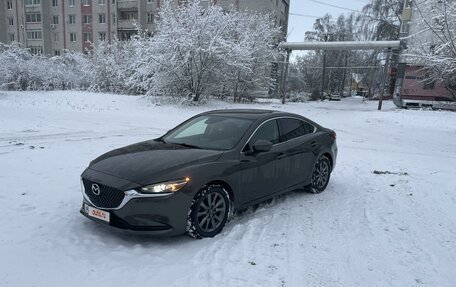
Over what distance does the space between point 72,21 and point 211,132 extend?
57812mm

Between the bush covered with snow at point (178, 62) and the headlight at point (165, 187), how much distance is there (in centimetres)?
1749

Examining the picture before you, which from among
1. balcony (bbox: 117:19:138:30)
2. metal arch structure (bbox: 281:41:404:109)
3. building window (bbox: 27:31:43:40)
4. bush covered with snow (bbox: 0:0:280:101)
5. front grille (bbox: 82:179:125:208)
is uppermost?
balcony (bbox: 117:19:138:30)

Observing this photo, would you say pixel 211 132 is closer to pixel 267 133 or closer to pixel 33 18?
A: pixel 267 133

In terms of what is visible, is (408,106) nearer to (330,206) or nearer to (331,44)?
(331,44)

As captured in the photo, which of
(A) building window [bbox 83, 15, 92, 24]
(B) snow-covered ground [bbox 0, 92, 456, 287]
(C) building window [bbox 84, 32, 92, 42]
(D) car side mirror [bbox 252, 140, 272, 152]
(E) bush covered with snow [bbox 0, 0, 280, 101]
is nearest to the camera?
(B) snow-covered ground [bbox 0, 92, 456, 287]

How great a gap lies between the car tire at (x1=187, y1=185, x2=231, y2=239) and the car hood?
389mm

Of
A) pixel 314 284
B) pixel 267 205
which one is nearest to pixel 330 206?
pixel 267 205

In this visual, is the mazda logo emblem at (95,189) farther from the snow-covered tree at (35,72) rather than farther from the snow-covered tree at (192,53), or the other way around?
the snow-covered tree at (35,72)

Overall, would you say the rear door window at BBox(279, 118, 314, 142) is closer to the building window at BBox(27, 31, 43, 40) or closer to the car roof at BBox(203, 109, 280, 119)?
the car roof at BBox(203, 109, 280, 119)

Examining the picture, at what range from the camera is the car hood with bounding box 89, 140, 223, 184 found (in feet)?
13.1

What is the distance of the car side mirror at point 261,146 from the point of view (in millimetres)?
4793

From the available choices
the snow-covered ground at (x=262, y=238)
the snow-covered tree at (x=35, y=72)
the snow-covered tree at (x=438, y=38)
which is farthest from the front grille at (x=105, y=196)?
the snow-covered tree at (x=35, y=72)

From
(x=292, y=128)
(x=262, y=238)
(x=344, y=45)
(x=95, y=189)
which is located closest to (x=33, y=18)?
(x=344, y=45)

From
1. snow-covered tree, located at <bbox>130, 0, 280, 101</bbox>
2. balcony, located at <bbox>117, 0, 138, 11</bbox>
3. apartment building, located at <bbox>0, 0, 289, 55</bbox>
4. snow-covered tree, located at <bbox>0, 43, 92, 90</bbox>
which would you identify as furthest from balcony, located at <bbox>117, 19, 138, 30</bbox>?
snow-covered tree, located at <bbox>130, 0, 280, 101</bbox>
